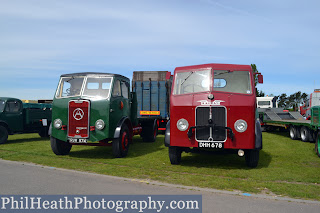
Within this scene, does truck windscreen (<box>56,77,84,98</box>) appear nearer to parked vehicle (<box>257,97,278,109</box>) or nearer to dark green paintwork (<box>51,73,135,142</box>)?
dark green paintwork (<box>51,73,135,142</box>)

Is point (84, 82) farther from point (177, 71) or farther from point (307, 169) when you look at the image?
point (307, 169)

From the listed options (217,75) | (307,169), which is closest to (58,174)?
(217,75)

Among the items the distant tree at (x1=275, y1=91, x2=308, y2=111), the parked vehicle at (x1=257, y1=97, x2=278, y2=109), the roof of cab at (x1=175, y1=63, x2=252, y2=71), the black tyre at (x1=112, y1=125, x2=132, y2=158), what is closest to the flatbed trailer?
the roof of cab at (x1=175, y1=63, x2=252, y2=71)

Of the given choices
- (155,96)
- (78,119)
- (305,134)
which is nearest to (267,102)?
(305,134)

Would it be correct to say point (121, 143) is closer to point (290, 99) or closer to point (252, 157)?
point (252, 157)

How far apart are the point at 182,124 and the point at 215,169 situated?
4.82 feet

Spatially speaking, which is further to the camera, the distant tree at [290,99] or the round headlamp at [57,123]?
the distant tree at [290,99]

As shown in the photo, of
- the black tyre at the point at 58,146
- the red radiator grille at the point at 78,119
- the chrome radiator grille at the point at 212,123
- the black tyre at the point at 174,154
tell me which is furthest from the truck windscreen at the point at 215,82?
the black tyre at the point at 58,146

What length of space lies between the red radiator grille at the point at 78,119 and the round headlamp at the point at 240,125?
177 inches

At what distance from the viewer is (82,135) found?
370 inches

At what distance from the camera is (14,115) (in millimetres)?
14742

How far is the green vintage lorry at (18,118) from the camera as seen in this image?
1426cm

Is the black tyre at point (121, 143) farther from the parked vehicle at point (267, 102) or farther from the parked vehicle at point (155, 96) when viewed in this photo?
the parked vehicle at point (267, 102)

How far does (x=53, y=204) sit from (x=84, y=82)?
557 centimetres
